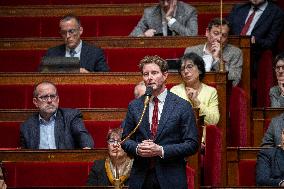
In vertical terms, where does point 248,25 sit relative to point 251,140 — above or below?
above

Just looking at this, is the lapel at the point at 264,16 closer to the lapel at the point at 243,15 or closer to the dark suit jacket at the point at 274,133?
the lapel at the point at 243,15

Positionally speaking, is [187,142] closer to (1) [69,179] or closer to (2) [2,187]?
Result: (2) [2,187]

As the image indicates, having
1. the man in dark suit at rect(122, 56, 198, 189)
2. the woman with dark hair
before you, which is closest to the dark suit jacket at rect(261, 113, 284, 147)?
the woman with dark hair

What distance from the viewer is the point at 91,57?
4.27m

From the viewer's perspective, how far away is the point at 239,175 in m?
3.60

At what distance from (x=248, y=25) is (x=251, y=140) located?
770mm

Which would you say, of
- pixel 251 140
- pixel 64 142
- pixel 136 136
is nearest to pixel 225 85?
pixel 251 140

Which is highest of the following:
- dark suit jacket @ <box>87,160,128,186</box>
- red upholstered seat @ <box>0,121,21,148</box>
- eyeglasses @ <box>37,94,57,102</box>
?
eyeglasses @ <box>37,94,57,102</box>

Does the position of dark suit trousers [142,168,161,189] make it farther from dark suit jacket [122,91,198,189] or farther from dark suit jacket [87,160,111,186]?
dark suit jacket [87,160,111,186]

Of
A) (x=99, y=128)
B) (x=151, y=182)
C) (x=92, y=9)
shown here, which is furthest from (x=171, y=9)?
(x=151, y=182)

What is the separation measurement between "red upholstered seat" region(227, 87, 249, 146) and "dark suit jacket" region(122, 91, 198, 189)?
1.10 meters

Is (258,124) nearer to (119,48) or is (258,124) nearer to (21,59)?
(119,48)

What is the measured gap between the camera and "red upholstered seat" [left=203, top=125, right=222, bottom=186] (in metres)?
3.54

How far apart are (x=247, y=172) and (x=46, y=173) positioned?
71 centimetres
